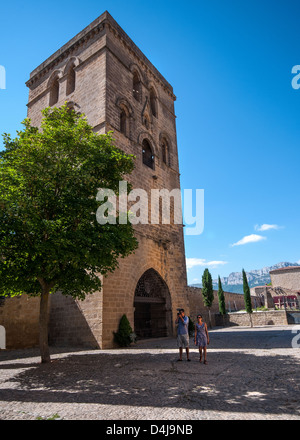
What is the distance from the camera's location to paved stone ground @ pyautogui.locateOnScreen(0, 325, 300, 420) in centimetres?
366

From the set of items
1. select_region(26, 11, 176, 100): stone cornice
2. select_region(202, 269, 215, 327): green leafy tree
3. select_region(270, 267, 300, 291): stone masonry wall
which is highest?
select_region(26, 11, 176, 100): stone cornice

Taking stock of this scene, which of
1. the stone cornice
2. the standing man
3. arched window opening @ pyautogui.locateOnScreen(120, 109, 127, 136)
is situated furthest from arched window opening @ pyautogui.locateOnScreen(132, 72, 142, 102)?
the standing man

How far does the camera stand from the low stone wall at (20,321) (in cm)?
1228

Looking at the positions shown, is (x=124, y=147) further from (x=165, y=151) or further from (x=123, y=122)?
(x=165, y=151)

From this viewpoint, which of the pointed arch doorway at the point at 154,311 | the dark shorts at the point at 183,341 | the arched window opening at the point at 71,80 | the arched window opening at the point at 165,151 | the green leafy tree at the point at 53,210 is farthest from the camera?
the arched window opening at the point at 165,151

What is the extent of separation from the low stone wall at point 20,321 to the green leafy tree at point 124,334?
457 centimetres

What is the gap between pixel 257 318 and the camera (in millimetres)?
24969

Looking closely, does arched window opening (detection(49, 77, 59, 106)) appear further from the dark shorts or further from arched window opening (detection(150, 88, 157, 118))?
the dark shorts

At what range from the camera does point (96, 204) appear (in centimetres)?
793

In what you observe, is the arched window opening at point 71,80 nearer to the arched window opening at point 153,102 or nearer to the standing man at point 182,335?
the arched window opening at point 153,102

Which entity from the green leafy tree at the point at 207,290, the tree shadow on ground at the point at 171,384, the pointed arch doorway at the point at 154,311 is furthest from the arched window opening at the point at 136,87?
the green leafy tree at the point at 207,290

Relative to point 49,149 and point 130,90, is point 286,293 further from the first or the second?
point 49,149

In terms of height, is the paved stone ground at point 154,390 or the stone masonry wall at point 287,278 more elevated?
the stone masonry wall at point 287,278

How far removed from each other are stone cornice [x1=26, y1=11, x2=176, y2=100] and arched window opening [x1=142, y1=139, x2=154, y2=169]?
5.64 metres
